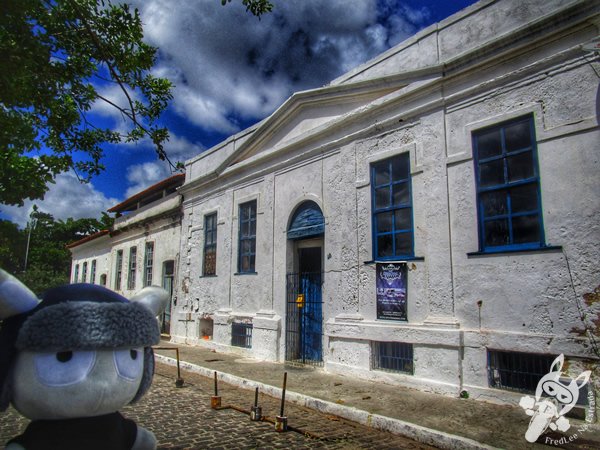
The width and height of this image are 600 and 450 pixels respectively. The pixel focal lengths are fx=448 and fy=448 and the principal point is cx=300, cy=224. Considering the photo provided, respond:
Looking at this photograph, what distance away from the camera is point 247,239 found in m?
11.7

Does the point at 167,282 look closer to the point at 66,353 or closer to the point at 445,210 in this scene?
the point at 445,210

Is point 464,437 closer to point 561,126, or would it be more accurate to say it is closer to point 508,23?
point 561,126

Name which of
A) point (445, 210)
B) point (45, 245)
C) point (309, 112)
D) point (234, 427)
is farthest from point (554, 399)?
point (45, 245)

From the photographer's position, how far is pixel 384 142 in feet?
27.2

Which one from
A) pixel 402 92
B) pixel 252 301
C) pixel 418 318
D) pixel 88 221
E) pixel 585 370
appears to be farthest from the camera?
pixel 88 221

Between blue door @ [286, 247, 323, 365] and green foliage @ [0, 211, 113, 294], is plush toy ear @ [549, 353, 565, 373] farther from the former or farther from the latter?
green foliage @ [0, 211, 113, 294]

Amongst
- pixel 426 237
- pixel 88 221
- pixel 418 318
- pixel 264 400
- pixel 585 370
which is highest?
pixel 88 221

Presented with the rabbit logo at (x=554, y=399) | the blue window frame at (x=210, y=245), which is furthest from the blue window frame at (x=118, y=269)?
the rabbit logo at (x=554, y=399)

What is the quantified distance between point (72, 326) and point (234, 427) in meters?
3.53

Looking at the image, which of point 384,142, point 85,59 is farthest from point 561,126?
point 85,59

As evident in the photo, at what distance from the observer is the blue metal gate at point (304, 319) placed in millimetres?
9398

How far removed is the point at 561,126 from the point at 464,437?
4113 mm

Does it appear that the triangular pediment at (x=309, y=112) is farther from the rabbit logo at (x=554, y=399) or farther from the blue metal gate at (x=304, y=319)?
the rabbit logo at (x=554, y=399)

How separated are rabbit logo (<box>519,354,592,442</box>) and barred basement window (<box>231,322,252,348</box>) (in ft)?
22.3
